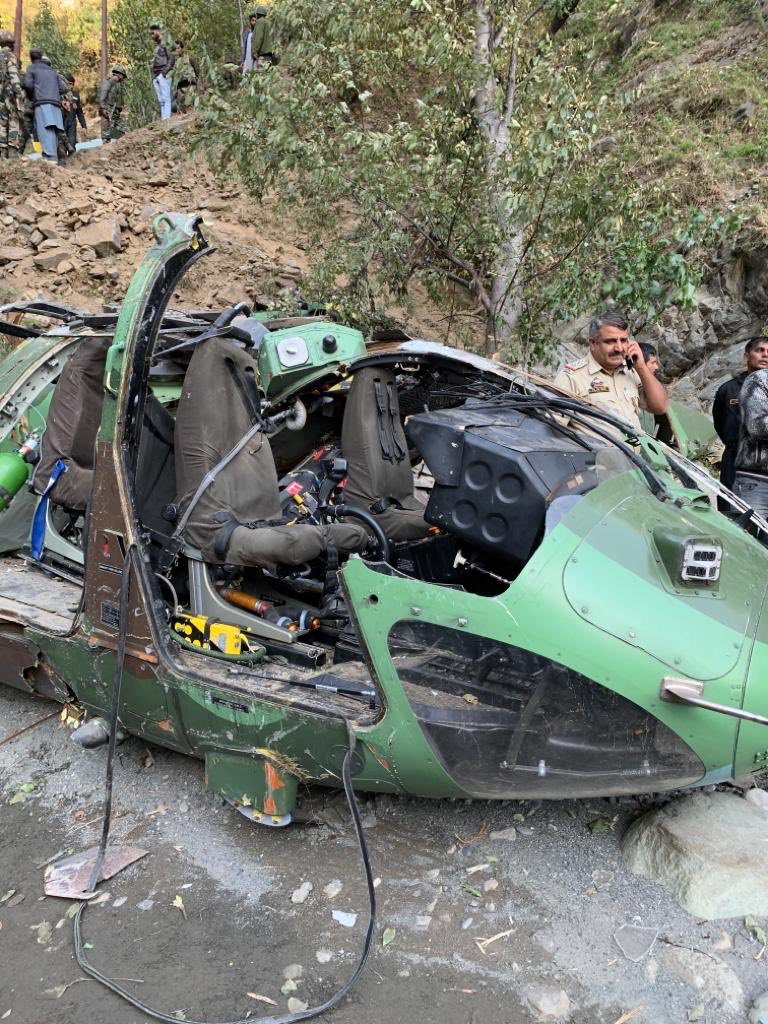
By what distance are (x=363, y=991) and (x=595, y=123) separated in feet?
19.8

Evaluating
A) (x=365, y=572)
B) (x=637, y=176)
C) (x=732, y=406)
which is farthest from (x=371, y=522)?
(x=637, y=176)

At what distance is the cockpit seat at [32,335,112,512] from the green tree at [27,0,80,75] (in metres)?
23.4

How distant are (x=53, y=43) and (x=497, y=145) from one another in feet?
77.0

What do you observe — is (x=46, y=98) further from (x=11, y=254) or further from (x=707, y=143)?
(x=707, y=143)

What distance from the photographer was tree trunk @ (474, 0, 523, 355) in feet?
21.3

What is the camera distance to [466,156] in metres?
6.58

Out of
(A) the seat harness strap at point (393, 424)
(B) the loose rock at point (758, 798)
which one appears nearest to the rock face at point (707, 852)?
(B) the loose rock at point (758, 798)

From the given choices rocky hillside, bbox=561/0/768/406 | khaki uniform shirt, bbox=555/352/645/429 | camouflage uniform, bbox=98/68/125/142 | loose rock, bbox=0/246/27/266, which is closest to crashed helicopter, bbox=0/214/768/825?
khaki uniform shirt, bbox=555/352/645/429

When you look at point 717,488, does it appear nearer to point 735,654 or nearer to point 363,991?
point 735,654

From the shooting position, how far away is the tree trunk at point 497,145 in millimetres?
6480

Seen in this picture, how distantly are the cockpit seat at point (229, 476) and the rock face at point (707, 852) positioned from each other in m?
1.87

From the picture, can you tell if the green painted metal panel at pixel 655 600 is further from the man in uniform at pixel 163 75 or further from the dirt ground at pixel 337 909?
the man in uniform at pixel 163 75

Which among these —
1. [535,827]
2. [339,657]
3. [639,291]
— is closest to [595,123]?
[639,291]

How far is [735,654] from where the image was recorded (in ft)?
8.52
